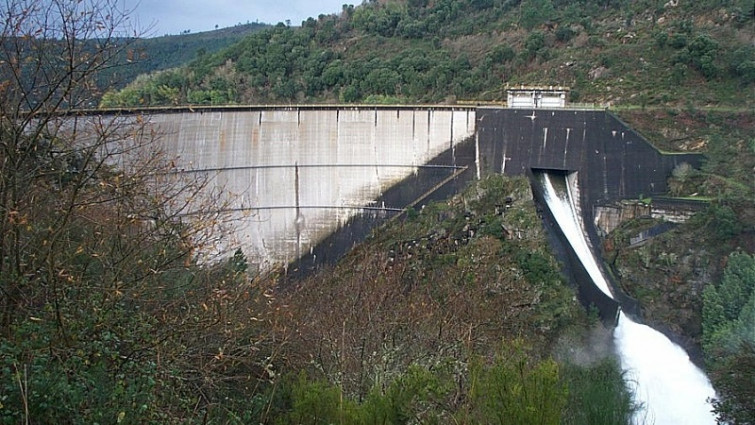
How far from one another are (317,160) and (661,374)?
36.5 ft

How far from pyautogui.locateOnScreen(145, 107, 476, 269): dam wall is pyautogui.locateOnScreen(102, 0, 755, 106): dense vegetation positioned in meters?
4.03

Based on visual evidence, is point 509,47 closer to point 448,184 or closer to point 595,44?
point 595,44

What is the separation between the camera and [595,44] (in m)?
26.8

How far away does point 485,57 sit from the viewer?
29125 millimetres

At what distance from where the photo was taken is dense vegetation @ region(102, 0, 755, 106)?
901 inches

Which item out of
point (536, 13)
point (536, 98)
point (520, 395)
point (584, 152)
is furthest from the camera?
point (536, 13)

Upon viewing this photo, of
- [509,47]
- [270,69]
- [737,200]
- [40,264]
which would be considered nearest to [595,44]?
[509,47]

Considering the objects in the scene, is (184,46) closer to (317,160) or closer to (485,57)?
(485,57)

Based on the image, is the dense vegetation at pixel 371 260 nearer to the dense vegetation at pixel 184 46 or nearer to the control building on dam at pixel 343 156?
the control building on dam at pixel 343 156

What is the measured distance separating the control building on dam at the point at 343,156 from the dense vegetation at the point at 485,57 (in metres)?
3.52

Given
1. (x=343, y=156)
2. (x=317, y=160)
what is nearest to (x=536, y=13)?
(x=343, y=156)

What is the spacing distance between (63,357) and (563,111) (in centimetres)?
1658

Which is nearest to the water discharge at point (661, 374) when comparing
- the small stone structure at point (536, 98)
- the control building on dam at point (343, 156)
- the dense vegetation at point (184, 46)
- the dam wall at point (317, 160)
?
the control building on dam at point (343, 156)

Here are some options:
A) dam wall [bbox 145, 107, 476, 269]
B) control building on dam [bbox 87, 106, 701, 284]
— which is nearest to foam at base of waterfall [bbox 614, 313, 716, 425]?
control building on dam [bbox 87, 106, 701, 284]
